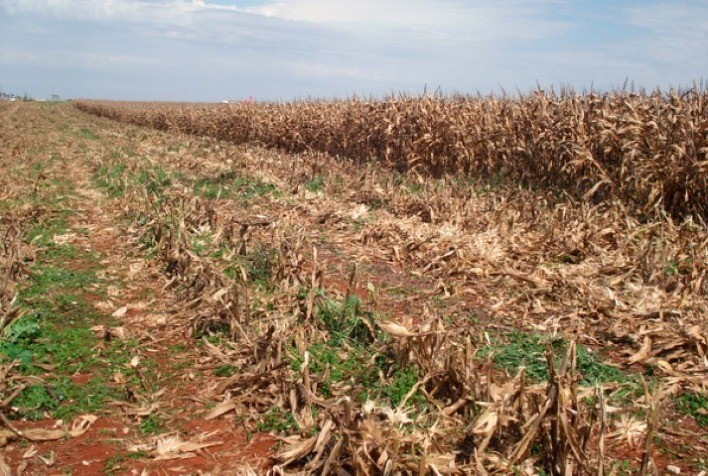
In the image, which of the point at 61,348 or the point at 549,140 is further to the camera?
the point at 549,140

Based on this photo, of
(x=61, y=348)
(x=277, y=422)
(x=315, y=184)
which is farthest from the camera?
(x=315, y=184)

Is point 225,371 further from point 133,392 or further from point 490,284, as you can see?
point 490,284

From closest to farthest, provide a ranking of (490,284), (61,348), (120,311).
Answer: (61,348), (120,311), (490,284)

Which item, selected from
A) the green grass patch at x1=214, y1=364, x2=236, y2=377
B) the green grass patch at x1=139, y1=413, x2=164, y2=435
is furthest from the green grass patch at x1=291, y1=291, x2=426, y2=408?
the green grass patch at x1=139, y1=413, x2=164, y2=435

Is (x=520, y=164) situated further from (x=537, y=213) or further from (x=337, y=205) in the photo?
(x=337, y=205)

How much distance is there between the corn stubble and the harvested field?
23 mm

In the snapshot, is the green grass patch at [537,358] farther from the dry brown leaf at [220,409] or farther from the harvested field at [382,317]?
the dry brown leaf at [220,409]

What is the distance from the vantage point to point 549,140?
1171 cm

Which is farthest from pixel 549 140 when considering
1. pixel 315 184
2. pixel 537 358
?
pixel 537 358

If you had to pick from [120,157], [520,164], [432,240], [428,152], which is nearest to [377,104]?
[428,152]

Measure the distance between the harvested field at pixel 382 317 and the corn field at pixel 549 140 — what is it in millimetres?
58

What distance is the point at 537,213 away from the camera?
359 inches

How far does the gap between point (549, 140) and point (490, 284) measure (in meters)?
6.35

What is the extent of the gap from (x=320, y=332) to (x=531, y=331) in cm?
184
